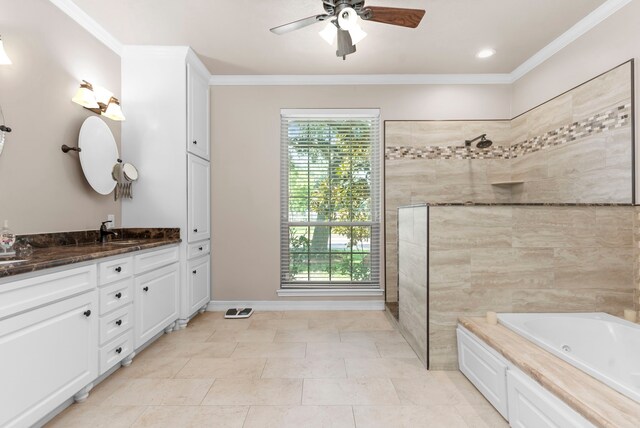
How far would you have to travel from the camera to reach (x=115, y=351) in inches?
84.2

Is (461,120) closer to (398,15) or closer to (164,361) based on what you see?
(398,15)

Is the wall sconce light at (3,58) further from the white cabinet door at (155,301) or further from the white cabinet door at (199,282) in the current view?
the white cabinet door at (199,282)

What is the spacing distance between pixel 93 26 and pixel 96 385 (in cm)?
279

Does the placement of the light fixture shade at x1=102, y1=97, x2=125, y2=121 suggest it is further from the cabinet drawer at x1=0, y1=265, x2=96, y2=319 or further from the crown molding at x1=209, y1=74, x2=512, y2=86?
the cabinet drawer at x1=0, y1=265, x2=96, y2=319

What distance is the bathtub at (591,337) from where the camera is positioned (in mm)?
1857

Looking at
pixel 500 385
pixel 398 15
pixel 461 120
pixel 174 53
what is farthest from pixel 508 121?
pixel 174 53

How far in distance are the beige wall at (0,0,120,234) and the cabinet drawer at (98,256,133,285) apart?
603 mm

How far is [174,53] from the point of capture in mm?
3076

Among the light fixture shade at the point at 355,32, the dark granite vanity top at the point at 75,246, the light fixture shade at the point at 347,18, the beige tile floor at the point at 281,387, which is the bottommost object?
the beige tile floor at the point at 281,387

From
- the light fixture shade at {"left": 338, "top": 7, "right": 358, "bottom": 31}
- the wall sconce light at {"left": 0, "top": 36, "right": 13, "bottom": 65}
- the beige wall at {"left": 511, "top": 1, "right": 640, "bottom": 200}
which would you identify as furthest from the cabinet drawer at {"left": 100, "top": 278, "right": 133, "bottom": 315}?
the beige wall at {"left": 511, "top": 1, "right": 640, "bottom": 200}

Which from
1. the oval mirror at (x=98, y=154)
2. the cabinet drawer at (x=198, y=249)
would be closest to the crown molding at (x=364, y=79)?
the oval mirror at (x=98, y=154)

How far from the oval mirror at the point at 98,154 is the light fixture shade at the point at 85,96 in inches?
5.1

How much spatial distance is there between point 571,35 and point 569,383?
286 centimetres

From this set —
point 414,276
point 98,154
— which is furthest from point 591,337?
point 98,154
